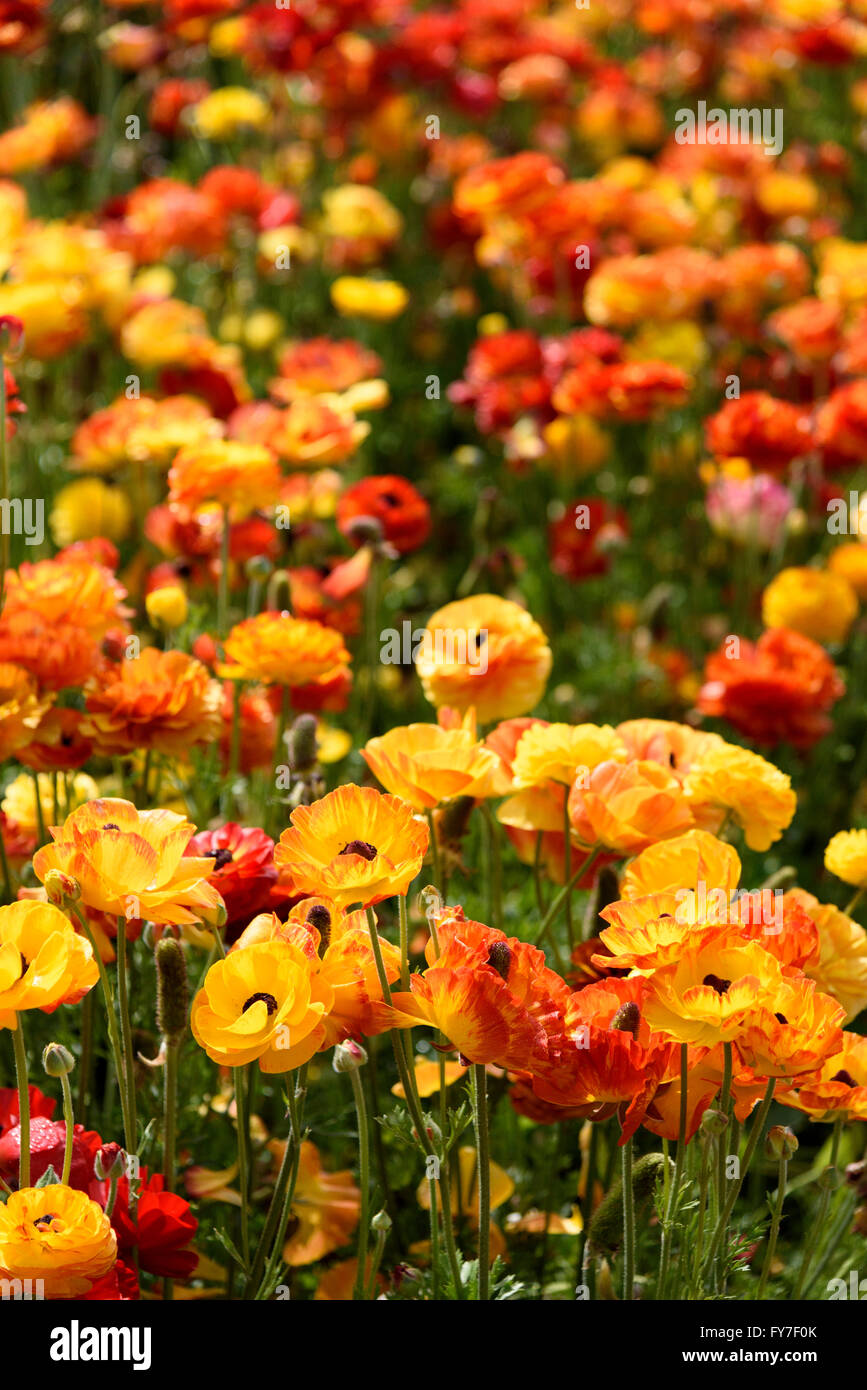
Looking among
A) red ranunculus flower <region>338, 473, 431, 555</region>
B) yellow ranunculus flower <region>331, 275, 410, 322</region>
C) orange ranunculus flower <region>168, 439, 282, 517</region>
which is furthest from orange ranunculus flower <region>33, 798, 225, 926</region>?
yellow ranunculus flower <region>331, 275, 410, 322</region>

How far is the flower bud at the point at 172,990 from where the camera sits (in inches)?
48.9

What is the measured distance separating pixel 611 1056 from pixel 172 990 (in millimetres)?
380

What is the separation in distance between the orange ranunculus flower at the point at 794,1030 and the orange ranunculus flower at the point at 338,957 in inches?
10.4

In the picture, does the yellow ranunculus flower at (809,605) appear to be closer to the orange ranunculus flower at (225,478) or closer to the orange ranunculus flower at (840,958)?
the orange ranunculus flower at (225,478)

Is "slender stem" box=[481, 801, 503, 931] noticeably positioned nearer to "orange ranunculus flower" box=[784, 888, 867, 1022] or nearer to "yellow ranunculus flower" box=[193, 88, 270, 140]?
"orange ranunculus flower" box=[784, 888, 867, 1022]

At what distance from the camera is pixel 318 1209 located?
1.53 meters

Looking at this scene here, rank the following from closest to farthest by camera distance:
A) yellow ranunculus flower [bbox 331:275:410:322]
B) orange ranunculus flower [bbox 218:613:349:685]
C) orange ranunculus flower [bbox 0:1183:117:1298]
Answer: orange ranunculus flower [bbox 0:1183:117:1298]
orange ranunculus flower [bbox 218:613:349:685]
yellow ranunculus flower [bbox 331:275:410:322]

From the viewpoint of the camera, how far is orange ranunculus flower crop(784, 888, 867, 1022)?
134cm

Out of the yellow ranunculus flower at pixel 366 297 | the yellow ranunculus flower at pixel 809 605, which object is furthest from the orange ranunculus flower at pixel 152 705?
the yellow ranunculus flower at pixel 366 297

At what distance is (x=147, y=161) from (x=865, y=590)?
2669mm

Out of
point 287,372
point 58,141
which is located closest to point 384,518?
point 287,372

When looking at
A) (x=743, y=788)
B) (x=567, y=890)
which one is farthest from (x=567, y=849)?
(x=743, y=788)

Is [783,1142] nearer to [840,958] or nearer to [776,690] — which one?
[840,958]

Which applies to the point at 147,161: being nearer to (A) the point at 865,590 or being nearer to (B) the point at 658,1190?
(A) the point at 865,590
